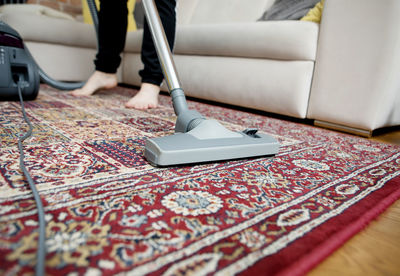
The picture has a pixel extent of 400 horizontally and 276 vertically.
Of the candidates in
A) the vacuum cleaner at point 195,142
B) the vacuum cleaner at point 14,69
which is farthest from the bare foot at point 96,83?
the vacuum cleaner at point 195,142

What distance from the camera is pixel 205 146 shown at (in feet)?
1.88

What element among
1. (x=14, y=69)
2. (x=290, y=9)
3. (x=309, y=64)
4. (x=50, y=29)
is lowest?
(x=14, y=69)

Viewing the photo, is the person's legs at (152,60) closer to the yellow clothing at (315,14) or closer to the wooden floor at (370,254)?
the yellow clothing at (315,14)

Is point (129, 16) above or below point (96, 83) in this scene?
above

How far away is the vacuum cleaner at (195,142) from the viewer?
1.80 ft

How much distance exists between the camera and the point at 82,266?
0.28 meters

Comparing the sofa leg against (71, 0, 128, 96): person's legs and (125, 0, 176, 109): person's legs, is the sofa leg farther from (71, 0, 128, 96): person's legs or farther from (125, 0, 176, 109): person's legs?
(71, 0, 128, 96): person's legs

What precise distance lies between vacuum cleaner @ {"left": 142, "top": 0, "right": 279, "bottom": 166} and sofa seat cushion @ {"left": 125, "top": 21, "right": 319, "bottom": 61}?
0.67 metres

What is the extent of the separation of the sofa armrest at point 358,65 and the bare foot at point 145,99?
668 mm

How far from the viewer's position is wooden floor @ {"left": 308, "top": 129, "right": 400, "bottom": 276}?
1.10 ft

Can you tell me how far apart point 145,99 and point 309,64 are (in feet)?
2.29

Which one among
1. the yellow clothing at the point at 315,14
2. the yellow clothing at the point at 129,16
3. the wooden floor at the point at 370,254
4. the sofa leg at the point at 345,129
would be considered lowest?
the wooden floor at the point at 370,254

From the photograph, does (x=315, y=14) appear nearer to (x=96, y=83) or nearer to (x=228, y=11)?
(x=228, y=11)

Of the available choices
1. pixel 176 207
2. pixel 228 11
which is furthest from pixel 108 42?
pixel 176 207
